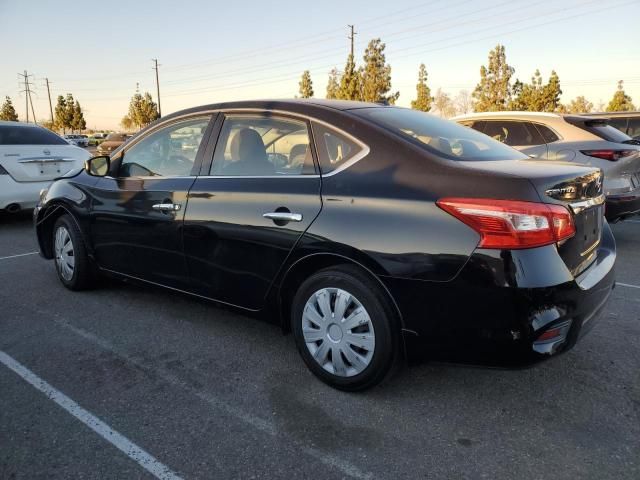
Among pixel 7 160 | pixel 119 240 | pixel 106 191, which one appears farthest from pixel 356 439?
pixel 7 160

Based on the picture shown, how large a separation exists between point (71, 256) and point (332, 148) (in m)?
2.84

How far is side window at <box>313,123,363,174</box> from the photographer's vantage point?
109 inches

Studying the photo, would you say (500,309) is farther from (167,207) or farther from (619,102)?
(619,102)

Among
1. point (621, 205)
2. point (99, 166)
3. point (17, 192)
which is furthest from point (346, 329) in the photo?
point (17, 192)

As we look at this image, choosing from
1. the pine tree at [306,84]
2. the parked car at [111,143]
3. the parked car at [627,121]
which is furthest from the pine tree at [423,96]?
the parked car at [627,121]

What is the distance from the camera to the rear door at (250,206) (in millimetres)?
2879

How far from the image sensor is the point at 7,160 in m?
7.29

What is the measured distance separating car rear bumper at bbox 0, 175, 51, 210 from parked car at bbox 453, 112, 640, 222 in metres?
6.82

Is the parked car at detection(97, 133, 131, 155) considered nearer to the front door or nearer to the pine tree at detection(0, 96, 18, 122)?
the front door

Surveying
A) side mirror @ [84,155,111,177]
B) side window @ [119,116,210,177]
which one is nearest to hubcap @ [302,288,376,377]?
side window @ [119,116,210,177]

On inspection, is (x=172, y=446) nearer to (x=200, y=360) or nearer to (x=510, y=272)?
(x=200, y=360)

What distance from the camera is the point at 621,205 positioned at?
5.84 meters

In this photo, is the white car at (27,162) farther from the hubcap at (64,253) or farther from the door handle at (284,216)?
the door handle at (284,216)

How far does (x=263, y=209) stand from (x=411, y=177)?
3.03 feet
